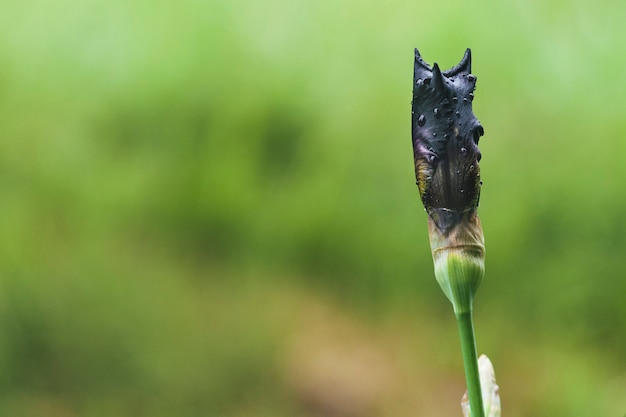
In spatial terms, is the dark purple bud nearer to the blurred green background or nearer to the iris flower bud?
the iris flower bud

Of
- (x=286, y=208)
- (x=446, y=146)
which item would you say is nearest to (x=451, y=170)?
(x=446, y=146)

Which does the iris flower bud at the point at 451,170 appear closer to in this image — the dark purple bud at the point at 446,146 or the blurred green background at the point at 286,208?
the dark purple bud at the point at 446,146

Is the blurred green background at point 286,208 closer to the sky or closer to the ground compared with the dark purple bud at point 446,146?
closer to the sky

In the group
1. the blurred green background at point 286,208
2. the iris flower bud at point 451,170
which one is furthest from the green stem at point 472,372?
the blurred green background at point 286,208

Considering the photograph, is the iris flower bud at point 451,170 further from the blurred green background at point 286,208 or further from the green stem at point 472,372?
the blurred green background at point 286,208

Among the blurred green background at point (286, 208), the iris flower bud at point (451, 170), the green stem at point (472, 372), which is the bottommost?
the green stem at point (472, 372)

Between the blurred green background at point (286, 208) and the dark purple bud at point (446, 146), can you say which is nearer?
the dark purple bud at point (446, 146)

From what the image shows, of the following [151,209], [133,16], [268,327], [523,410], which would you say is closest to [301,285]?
[268,327]
